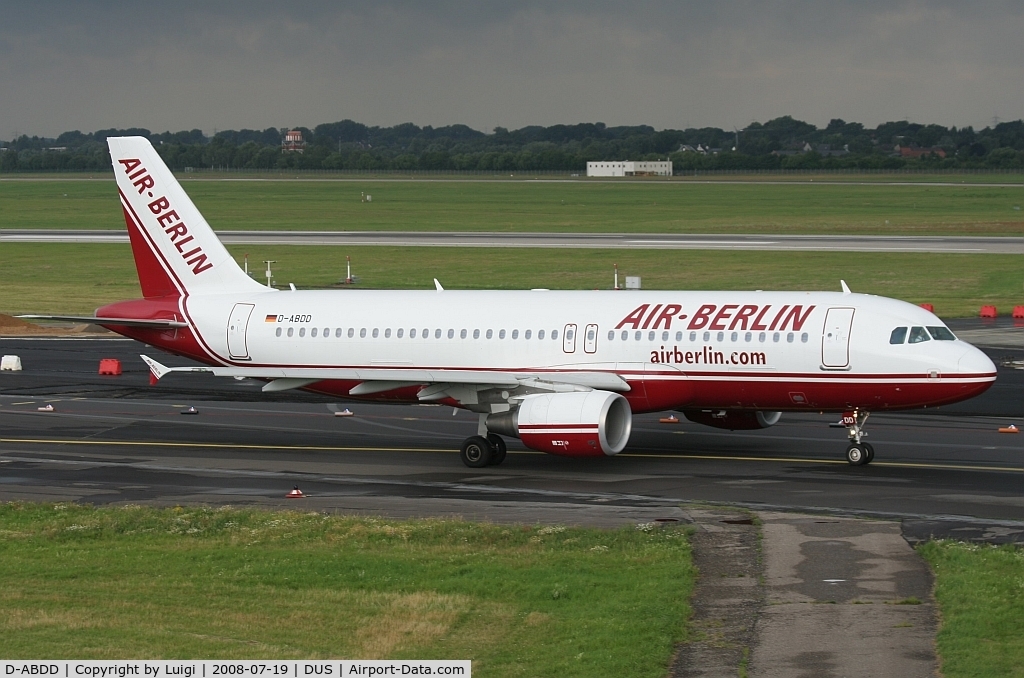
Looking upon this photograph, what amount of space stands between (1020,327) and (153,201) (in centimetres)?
3620

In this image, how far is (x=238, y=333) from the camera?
1479 inches

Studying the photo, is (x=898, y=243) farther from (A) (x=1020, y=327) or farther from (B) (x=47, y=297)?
(B) (x=47, y=297)

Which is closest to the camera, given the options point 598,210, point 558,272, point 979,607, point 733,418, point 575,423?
Result: point 979,607

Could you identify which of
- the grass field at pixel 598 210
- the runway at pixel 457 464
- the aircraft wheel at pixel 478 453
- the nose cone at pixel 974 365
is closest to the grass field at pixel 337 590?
the runway at pixel 457 464

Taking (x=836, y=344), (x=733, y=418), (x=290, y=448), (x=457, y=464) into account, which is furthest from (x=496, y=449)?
(x=836, y=344)

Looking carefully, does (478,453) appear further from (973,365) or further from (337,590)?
(337,590)

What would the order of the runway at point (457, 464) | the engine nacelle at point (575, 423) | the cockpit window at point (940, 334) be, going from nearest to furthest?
1. the runway at point (457, 464)
2. the engine nacelle at point (575, 423)
3. the cockpit window at point (940, 334)

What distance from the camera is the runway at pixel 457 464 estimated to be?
28.4 metres

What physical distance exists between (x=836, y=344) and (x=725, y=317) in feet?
8.77

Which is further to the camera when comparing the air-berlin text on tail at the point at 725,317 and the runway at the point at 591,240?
the runway at the point at 591,240

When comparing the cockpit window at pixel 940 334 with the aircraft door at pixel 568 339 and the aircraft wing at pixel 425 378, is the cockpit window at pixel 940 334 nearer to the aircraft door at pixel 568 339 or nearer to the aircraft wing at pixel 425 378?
the aircraft wing at pixel 425 378

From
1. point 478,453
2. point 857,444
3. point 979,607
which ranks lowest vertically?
point 478,453

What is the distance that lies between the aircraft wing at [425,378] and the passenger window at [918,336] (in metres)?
6.56

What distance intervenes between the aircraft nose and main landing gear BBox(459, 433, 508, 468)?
35.1 ft
